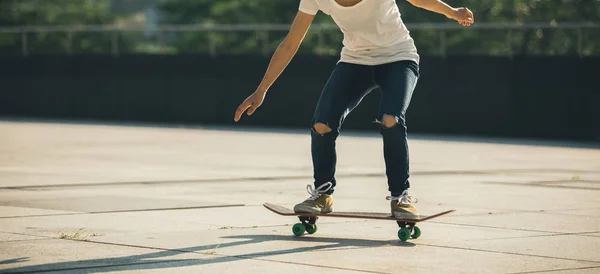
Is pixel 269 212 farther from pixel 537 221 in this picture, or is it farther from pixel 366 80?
pixel 537 221

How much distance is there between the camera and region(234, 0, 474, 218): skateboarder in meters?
7.31

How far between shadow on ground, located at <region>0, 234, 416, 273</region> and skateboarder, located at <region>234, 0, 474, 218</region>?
0.79ft

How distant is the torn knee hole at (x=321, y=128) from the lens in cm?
739

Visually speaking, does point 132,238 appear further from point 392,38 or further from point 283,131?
point 283,131

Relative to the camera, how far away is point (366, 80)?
7.55 m

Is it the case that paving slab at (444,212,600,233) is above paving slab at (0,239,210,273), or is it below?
below

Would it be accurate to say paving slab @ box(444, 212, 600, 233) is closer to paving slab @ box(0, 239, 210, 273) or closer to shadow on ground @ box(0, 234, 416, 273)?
shadow on ground @ box(0, 234, 416, 273)

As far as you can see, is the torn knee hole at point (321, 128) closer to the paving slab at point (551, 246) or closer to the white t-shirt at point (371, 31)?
the white t-shirt at point (371, 31)

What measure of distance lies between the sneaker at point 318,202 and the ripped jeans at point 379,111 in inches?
1.7

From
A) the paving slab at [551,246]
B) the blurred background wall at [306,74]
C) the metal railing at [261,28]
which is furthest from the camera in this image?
the blurred background wall at [306,74]

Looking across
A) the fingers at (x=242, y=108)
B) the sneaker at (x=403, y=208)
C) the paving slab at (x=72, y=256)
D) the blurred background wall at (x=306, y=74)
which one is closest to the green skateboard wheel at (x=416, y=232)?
the sneaker at (x=403, y=208)

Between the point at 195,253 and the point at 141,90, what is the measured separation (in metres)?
18.3

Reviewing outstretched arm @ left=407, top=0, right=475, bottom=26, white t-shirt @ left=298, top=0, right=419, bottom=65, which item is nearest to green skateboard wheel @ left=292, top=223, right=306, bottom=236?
white t-shirt @ left=298, top=0, right=419, bottom=65

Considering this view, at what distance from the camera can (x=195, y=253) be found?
6.68m
